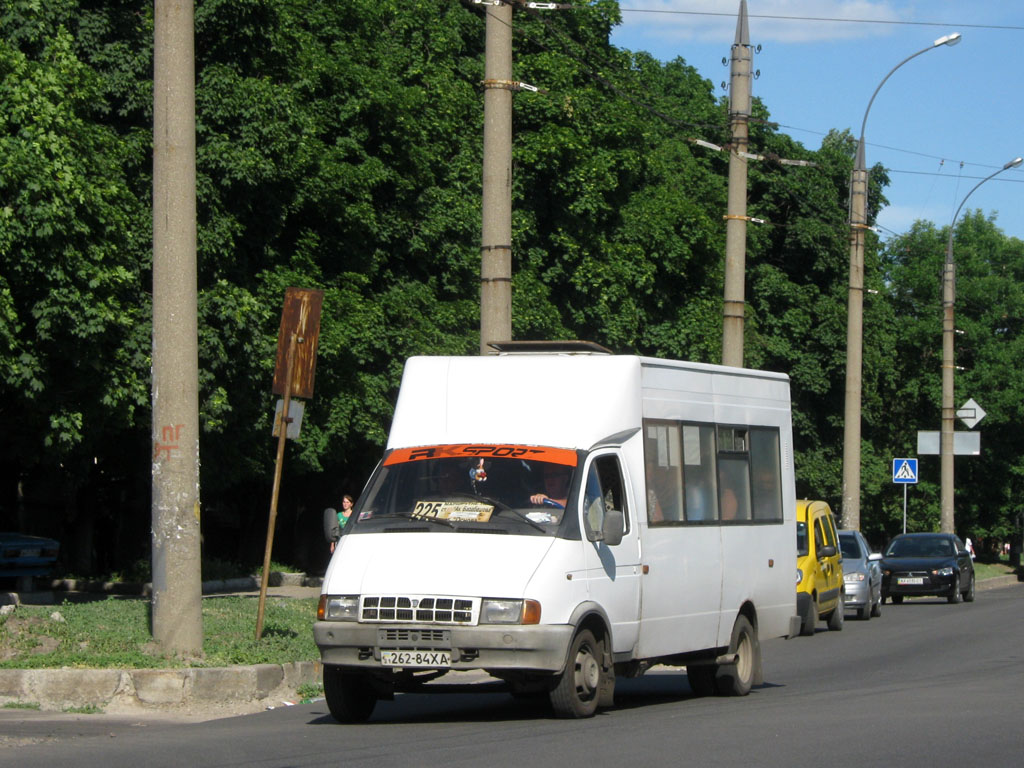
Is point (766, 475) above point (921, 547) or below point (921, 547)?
above

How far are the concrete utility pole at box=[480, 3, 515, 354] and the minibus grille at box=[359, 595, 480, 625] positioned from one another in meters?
5.64

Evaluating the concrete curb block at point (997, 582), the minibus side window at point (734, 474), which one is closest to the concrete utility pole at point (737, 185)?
the minibus side window at point (734, 474)

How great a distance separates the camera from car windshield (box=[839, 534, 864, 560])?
96.3 feet

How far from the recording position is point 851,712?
12.1 metres

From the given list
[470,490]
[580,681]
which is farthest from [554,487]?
[580,681]

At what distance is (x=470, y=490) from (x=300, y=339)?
4390 millimetres

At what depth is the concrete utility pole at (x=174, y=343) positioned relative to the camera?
13.6 meters

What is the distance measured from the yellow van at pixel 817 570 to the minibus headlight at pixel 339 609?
1277 centimetres

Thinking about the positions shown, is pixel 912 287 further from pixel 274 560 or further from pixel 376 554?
pixel 376 554

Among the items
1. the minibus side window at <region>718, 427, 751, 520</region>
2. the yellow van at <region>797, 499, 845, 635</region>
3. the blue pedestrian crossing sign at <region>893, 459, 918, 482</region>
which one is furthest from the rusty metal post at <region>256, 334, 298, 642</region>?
the blue pedestrian crossing sign at <region>893, 459, 918, 482</region>

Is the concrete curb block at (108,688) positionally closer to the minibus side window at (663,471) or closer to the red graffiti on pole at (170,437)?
the red graffiti on pole at (170,437)

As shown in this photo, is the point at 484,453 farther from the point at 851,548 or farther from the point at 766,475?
the point at 851,548

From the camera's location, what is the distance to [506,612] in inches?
419

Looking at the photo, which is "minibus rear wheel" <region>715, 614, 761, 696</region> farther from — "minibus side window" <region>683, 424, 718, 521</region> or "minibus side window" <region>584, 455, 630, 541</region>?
"minibus side window" <region>584, 455, 630, 541</region>
